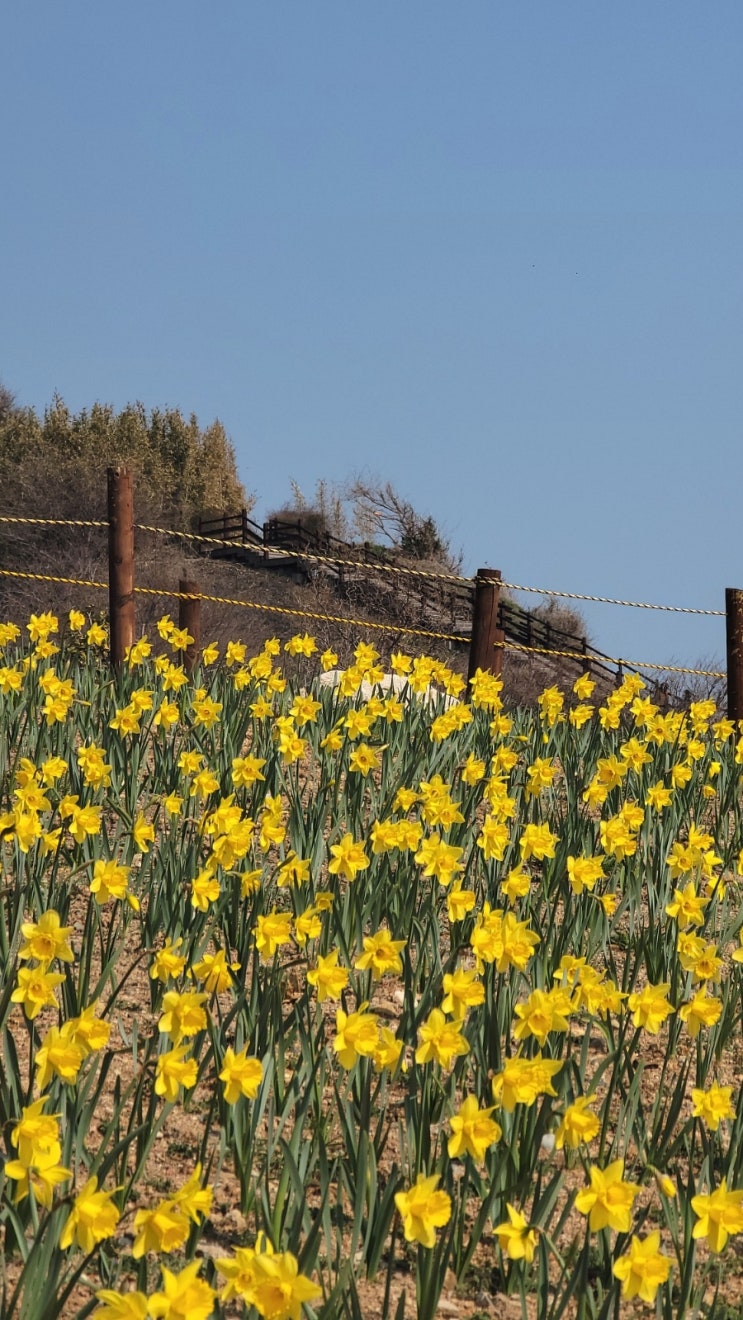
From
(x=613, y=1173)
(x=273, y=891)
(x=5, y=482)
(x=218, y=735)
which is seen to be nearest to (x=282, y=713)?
(x=218, y=735)

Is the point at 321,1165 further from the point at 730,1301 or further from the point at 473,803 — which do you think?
the point at 473,803

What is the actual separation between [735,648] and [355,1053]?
7187 mm

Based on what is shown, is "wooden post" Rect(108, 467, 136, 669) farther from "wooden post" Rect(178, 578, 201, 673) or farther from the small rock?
the small rock

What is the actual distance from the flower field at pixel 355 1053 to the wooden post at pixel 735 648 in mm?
3357

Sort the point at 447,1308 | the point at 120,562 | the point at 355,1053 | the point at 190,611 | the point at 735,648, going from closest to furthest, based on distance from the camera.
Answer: the point at 355,1053
the point at 447,1308
the point at 120,562
the point at 735,648
the point at 190,611

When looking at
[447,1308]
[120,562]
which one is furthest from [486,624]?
[447,1308]

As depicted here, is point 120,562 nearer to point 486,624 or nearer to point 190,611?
point 190,611

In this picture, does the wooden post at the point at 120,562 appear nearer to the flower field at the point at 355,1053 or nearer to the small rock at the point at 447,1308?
the flower field at the point at 355,1053

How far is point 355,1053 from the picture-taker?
2.47m

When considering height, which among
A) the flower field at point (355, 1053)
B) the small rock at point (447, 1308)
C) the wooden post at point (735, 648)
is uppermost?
the wooden post at point (735, 648)

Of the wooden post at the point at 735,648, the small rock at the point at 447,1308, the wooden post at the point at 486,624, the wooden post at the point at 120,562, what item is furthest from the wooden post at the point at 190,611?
the small rock at the point at 447,1308

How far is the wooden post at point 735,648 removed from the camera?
9.17 meters

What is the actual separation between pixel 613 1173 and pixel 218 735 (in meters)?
4.23

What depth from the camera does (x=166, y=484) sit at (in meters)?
41.2
